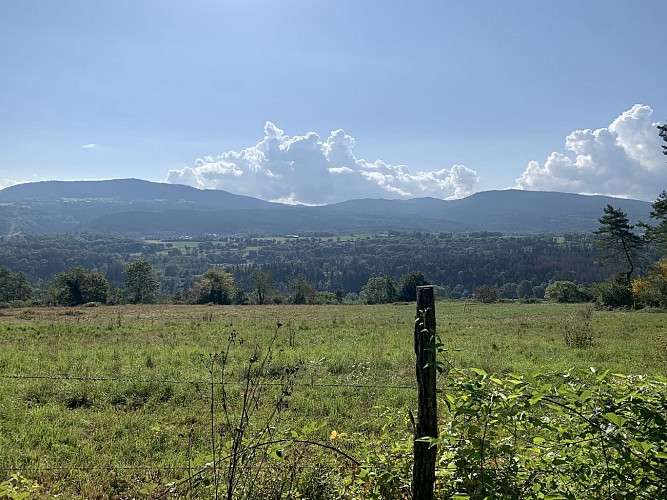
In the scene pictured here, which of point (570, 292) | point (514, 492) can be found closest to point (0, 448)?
point (514, 492)

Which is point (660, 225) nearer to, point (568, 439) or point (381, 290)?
point (568, 439)

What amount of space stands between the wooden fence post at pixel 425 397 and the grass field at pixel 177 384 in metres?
0.92

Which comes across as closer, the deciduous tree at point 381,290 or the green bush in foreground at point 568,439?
the green bush in foreground at point 568,439

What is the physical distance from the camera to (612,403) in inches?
114

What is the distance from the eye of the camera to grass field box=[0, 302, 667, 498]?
19.0ft

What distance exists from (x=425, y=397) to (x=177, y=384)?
23.5 feet

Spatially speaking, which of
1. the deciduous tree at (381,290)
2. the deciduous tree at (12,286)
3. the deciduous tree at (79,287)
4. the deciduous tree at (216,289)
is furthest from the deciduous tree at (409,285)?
the deciduous tree at (12,286)

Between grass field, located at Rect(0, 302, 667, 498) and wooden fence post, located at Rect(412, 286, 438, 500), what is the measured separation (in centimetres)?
92

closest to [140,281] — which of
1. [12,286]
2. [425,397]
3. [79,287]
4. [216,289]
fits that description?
[79,287]

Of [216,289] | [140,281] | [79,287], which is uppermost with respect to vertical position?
[79,287]

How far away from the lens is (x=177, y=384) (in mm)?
9227

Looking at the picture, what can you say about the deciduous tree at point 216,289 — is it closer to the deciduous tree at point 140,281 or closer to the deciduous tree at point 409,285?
the deciduous tree at point 140,281

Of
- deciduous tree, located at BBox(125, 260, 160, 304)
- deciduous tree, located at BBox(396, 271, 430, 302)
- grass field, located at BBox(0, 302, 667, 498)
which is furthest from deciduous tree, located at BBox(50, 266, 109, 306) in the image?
deciduous tree, located at BBox(396, 271, 430, 302)

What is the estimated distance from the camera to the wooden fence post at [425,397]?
345 centimetres
